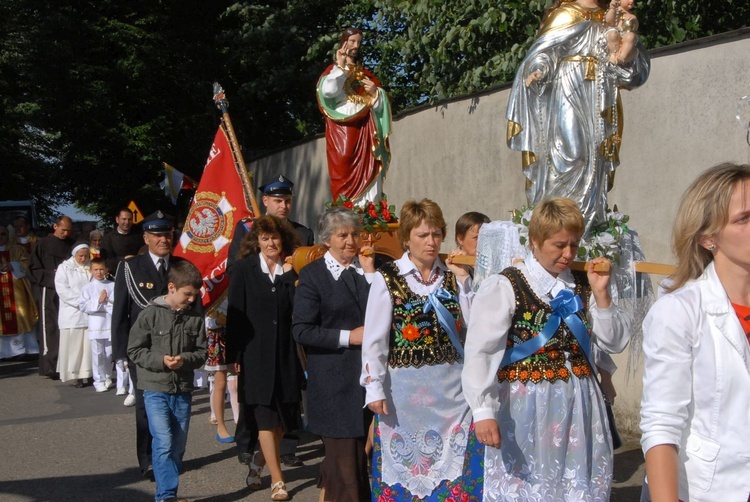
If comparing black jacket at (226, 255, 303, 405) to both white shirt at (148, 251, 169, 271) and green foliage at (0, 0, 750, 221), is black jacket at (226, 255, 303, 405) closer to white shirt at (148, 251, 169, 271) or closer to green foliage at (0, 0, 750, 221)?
white shirt at (148, 251, 169, 271)

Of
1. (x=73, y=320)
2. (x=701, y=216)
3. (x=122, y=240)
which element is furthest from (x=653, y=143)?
(x=73, y=320)

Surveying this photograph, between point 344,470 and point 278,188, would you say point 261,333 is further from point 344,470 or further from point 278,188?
point 344,470

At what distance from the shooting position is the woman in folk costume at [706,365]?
8.04 feet

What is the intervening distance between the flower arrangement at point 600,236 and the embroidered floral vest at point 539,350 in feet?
3.28

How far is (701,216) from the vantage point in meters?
2.56

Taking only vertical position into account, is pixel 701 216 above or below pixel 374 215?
below

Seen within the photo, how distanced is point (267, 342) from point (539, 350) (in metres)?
3.00

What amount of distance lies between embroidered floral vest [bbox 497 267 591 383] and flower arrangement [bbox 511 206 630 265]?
3.28 feet

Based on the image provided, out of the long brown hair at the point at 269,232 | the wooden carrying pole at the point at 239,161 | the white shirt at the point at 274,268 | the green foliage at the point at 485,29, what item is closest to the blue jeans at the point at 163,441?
the white shirt at the point at 274,268

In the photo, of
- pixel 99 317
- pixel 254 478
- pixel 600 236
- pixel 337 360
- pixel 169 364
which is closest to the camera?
pixel 600 236

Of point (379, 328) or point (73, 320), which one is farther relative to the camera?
point (73, 320)

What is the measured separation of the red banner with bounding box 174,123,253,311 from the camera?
932 cm

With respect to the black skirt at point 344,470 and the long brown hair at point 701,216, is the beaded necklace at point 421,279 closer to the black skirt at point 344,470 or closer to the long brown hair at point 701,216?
the black skirt at point 344,470

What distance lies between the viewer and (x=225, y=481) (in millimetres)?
7152
